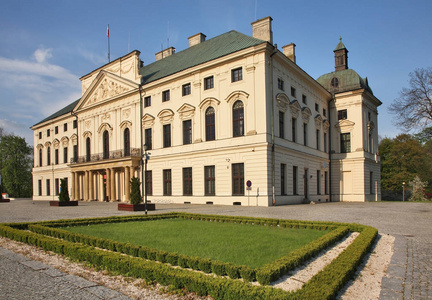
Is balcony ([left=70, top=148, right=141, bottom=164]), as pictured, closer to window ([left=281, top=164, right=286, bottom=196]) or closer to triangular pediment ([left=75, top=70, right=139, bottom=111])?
triangular pediment ([left=75, top=70, right=139, bottom=111])

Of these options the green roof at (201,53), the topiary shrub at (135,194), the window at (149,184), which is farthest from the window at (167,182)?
the topiary shrub at (135,194)

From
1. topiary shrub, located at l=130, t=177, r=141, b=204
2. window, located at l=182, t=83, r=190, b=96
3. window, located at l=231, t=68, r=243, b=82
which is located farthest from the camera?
window, located at l=182, t=83, r=190, b=96

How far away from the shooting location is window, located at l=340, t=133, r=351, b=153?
39.2m

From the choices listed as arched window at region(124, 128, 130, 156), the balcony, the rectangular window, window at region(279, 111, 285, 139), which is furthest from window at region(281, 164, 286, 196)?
arched window at region(124, 128, 130, 156)

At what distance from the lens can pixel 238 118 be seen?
27891 mm

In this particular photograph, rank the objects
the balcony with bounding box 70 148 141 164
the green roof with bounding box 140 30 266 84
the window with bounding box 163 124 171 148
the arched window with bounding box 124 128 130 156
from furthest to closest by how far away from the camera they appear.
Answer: the arched window with bounding box 124 128 130 156, the balcony with bounding box 70 148 141 164, the window with bounding box 163 124 171 148, the green roof with bounding box 140 30 266 84

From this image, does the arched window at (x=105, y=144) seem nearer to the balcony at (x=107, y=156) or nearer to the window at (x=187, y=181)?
the balcony at (x=107, y=156)

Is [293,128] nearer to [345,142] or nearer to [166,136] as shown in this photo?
[345,142]

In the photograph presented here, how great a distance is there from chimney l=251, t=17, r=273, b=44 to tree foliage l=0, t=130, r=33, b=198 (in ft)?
186

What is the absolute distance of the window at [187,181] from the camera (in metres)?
31.3

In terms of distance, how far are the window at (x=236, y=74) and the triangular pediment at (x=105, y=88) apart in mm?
12471

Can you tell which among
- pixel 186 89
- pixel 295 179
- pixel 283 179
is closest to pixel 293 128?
pixel 295 179

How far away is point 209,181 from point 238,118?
612 cm

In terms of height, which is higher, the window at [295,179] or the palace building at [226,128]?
the palace building at [226,128]
